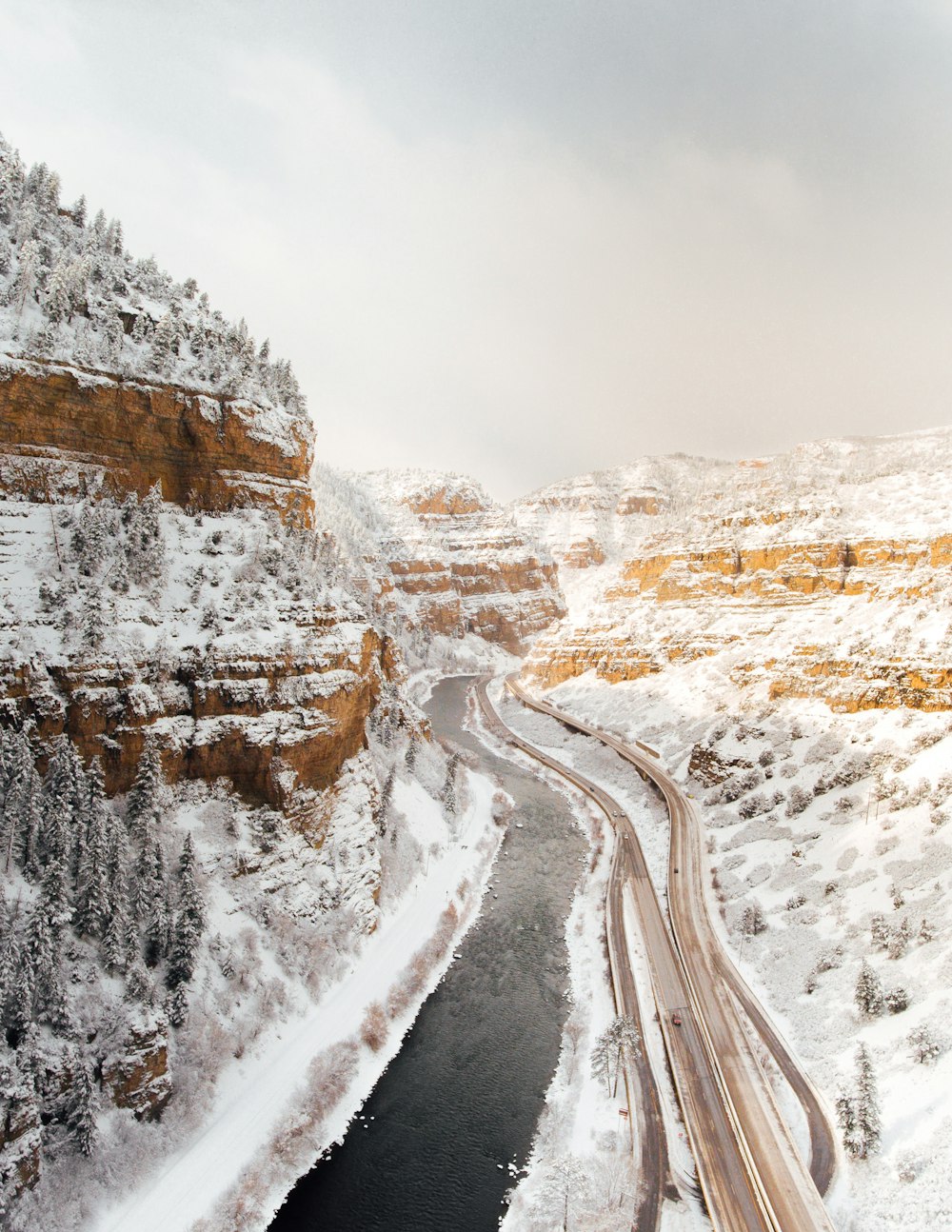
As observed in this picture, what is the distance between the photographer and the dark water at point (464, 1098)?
2783cm

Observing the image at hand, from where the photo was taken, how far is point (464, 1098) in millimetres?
33906

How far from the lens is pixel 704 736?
265 feet

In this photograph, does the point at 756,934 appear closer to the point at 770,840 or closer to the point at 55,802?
the point at 770,840

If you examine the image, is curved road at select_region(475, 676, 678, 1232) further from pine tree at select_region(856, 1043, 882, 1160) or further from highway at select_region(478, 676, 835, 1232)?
pine tree at select_region(856, 1043, 882, 1160)

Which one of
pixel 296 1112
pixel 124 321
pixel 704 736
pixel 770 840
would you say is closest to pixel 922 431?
pixel 704 736

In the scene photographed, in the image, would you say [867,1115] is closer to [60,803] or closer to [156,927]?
[156,927]

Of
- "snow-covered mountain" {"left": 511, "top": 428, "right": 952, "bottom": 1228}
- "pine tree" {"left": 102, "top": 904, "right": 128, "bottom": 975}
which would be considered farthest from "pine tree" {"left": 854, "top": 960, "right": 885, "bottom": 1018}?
"pine tree" {"left": 102, "top": 904, "right": 128, "bottom": 975}

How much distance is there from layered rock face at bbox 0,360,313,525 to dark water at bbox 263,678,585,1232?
40.9 metres

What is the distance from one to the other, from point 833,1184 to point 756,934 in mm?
19772

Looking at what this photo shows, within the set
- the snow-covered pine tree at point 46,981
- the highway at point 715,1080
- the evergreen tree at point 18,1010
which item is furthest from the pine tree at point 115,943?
the highway at point 715,1080

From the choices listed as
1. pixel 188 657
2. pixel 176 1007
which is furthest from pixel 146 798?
pixel 176 1007

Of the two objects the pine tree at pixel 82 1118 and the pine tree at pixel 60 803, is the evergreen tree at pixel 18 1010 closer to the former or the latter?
the pine tree at pixel 82 1118

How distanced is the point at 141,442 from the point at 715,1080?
2241 inches

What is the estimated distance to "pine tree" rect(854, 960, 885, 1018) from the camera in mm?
34469
